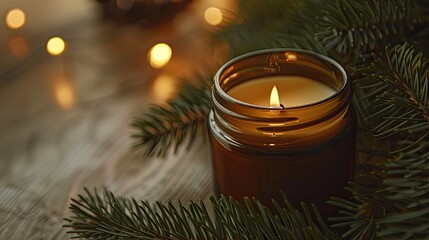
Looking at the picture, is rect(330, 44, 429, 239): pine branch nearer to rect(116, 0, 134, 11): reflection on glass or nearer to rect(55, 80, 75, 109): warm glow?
rect(55, 80, 75, 109): warm glow

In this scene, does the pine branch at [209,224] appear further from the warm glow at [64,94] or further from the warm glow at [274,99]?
the warm glow at [64,94]

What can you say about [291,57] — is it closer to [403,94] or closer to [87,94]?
[403,94]

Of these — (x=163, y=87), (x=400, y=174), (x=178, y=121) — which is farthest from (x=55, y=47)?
(x=400, y=174)

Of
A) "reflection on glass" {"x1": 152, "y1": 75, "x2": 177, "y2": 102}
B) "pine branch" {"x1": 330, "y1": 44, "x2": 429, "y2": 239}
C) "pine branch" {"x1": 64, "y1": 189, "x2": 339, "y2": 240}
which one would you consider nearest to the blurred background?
"reflection on glass" {"x1": 152, "y1": 75, "x2": 177, "y2": 102}

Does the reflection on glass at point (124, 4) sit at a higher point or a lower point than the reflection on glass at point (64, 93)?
higher

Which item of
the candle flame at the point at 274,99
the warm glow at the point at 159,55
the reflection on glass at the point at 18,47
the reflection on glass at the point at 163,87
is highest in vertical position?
the reflection on glass at the point at 18,47

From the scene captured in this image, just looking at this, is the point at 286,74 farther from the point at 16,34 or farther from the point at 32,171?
the point at 16,34

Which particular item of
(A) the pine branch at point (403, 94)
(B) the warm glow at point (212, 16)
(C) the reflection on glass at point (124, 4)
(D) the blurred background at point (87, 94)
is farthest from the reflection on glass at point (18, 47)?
(A) the pine branch at point (403, 94)
